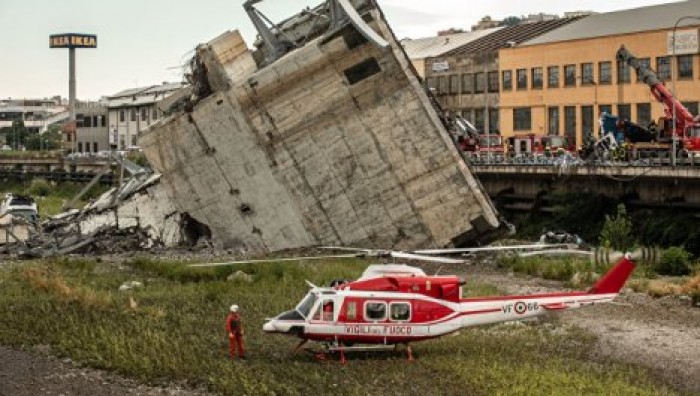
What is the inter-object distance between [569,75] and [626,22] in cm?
504

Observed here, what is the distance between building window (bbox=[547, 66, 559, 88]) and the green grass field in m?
40.8

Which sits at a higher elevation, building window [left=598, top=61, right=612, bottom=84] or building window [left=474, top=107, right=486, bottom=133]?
building window [left=598, top=61, right=612, bottom=84]

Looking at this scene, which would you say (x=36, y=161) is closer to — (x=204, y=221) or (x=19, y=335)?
(x=204, y=221)

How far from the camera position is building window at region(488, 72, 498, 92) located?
3410 inches

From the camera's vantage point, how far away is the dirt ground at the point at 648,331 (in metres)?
28.3

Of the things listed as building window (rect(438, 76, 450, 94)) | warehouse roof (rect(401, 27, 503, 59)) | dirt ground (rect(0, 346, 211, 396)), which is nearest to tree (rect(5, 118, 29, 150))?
warehouse roof (rect(401, 27, 503, 59))

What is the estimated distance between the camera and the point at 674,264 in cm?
4403

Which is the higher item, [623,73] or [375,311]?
[623,73]

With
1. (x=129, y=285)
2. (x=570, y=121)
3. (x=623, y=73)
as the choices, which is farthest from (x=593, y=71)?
(x=129, y=285)

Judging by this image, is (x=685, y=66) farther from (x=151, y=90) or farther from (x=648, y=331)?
(x=151, y=90)

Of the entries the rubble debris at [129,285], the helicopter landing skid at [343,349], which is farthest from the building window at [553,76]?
the helicopter landing skid at [343,349]

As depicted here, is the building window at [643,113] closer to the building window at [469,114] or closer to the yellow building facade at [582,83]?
the yellow building facade at [582,83]

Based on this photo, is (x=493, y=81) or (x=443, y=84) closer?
(x=493, y=81)

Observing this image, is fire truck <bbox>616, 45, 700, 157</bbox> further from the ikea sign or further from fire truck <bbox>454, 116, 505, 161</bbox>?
the ikea sign
